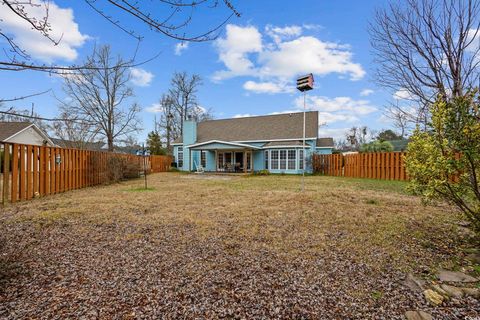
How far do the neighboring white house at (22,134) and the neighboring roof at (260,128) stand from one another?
14.3 m

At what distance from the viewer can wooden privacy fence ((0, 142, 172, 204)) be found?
6656 millimetres

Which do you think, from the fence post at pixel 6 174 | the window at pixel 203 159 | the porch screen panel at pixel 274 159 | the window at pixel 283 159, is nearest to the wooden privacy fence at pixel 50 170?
the fence post at pixel 6 174

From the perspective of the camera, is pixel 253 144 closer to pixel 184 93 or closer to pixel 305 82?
pixel 305 82

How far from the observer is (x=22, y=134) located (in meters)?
18.3

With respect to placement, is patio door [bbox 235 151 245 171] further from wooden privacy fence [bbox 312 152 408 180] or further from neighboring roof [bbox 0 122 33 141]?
neighboring roof [bbox 0 122 33 141]

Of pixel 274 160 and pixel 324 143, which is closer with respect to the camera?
pixel 274 160

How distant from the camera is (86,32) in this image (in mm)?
2689

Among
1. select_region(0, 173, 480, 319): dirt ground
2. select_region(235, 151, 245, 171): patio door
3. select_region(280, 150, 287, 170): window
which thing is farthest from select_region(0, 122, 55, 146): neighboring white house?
select_region(280, 150, 287, 170): window

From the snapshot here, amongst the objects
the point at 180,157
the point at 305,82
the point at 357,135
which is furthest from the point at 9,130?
the point at 357,135

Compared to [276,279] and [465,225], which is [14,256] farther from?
[465,225]

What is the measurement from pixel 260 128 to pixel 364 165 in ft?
34.1

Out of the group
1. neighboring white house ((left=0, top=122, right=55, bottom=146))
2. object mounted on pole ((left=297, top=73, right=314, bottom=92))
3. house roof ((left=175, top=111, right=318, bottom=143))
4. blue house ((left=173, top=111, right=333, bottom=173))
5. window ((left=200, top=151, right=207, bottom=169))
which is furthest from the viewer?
window ((left=200, top=151, right=207, bottom=169))

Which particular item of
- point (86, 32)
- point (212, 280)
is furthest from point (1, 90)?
point (212, 280)

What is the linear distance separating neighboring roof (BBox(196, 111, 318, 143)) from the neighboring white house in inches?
563
